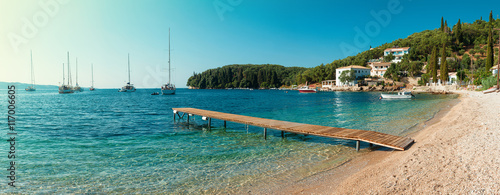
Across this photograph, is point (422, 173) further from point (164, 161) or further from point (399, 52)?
point (399, 52)

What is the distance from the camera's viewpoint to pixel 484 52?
100250 mm

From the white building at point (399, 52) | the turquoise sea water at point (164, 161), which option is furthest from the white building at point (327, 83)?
the turquoise sea water at point (164, 161)

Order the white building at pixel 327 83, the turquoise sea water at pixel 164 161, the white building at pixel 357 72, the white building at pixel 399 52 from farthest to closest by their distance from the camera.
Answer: the white building at pixel 327 83 → the white building at pixel 399 52 → the white building at pixel 357 72 → the turquoise sea water at pixel 164 161

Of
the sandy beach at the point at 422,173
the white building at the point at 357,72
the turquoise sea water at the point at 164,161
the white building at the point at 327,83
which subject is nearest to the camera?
the sandy beach at the point at 422,173

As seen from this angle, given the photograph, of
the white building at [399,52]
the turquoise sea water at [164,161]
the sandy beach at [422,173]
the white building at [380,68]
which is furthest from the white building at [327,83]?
the sandy beach at [422,173]

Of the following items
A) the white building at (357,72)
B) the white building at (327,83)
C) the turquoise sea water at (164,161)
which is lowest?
the turquoise sea water at (164,161)

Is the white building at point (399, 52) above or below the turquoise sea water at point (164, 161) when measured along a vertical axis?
above

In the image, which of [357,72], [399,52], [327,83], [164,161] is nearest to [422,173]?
[164,161]

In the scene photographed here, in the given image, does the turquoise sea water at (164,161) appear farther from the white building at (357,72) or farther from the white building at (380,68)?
the white building at (380,68)

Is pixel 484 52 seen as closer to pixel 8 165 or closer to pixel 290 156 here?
pixel 290 156

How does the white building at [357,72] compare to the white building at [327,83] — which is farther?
the white building at [327,83]

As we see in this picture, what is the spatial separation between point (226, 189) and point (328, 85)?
129 m

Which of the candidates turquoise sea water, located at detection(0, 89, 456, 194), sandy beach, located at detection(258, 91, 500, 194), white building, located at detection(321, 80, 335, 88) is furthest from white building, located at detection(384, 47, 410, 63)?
sandy beach, located at detection(258, 91, 500, 194)

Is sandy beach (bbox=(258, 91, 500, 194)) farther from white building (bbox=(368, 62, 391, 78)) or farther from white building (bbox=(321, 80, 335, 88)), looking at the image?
white building (bbox=(321, 80, 335, 88))
